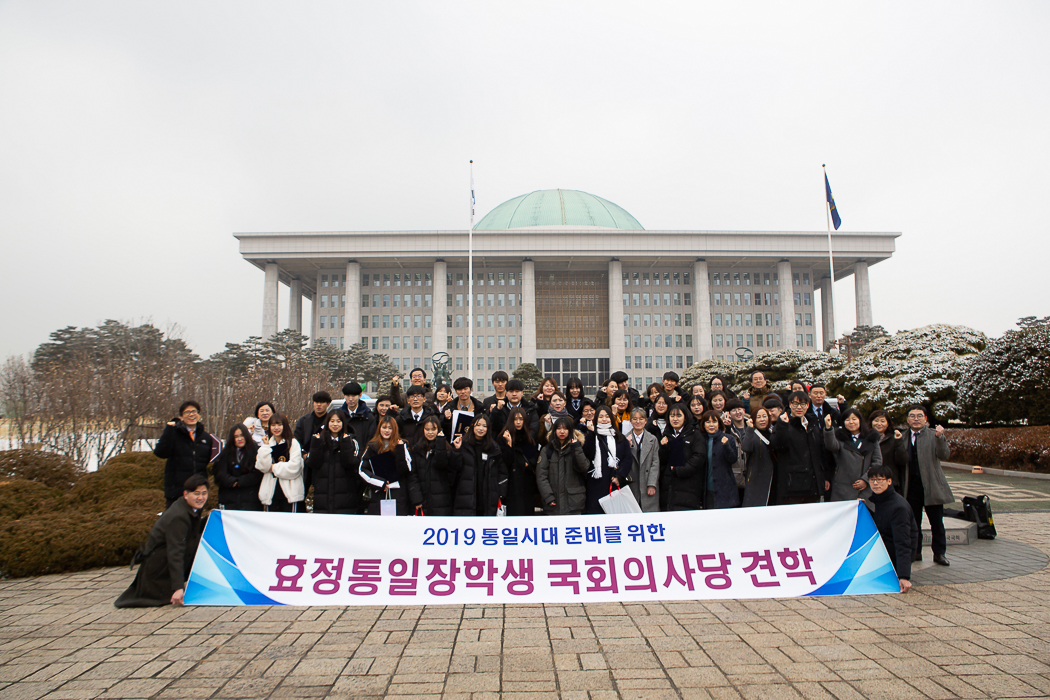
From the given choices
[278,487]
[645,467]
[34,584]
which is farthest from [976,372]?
[34,584]

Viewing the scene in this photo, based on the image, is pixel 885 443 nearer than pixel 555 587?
No

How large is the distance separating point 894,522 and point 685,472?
6.47ft

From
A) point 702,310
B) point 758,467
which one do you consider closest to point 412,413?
point 758,467

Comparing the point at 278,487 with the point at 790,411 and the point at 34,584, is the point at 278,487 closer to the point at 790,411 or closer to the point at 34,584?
the point at 34,584

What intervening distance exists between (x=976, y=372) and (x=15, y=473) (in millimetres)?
22830

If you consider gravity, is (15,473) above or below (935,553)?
above

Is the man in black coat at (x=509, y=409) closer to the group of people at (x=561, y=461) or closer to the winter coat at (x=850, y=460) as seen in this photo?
the group of people at (x=561, y=461)

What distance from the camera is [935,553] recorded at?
6.31 meters

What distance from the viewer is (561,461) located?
6312mm

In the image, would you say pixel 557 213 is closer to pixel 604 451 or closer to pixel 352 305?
pixel 352 305

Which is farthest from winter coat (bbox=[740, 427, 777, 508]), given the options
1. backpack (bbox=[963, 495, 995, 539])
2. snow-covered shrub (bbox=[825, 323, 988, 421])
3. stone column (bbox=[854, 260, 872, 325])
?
stone column (bbox=[854, 260, 872, 325])

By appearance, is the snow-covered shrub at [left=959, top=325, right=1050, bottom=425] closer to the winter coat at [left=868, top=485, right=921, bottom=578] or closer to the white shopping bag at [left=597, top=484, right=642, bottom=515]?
the winter coat at [left=868, top=485, right=921, bottom=578]

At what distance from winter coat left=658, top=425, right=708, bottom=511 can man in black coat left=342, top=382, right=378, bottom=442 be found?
3.44 meters

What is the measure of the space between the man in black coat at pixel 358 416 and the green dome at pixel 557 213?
6597cm
